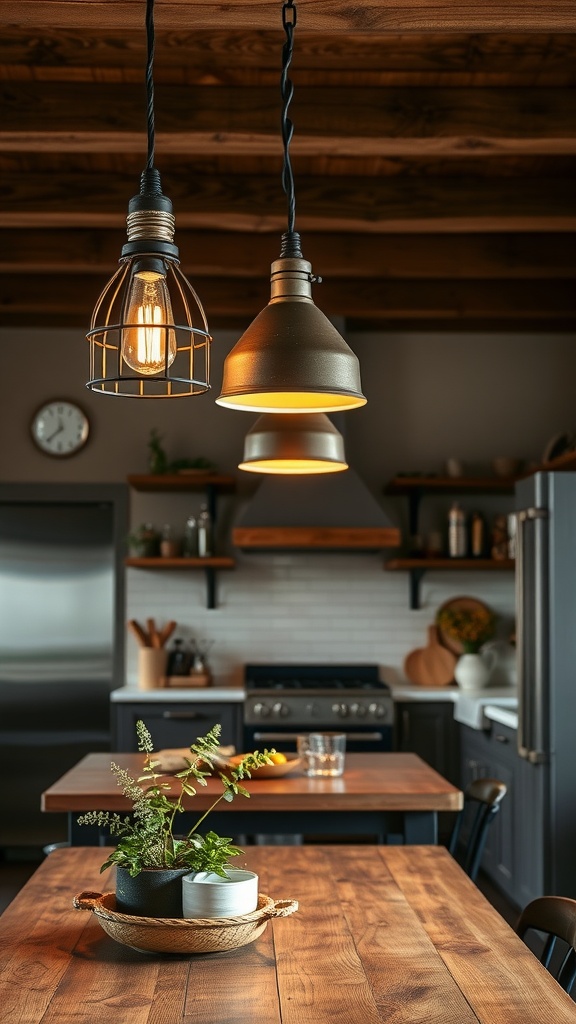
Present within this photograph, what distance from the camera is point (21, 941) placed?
2115 mm

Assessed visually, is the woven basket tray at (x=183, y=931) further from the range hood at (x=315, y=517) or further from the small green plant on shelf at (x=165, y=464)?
the small green plant on shelf at (x=165, y=464)

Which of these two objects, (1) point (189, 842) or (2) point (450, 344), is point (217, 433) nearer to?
(2) point (450, 344)

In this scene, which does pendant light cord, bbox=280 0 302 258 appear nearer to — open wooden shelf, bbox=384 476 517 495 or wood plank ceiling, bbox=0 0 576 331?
wood plank ceiling, bbox=0 0 576 331

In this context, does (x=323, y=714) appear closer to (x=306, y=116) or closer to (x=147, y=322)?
(x=306, y=116)

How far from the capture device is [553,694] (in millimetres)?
4699

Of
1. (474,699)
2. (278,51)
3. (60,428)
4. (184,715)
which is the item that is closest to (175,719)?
(184,715)

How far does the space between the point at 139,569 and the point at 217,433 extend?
0.96m

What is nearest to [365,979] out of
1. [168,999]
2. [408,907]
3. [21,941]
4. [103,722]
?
[168,999]

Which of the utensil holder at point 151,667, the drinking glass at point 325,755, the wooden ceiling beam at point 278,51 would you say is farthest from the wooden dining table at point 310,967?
the utensil holder at point 151,667

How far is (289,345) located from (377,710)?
14.1ft

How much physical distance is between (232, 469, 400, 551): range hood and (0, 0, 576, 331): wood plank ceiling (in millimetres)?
1022

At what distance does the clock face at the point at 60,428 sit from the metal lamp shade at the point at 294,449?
3.45 m

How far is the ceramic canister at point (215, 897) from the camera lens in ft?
6.67

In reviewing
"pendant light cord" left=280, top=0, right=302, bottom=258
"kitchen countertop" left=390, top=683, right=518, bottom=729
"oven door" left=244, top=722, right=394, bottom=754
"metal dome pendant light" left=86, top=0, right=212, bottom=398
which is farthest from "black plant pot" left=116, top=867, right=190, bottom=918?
"oven door" left=244, top=722, right=394, bottom=754
